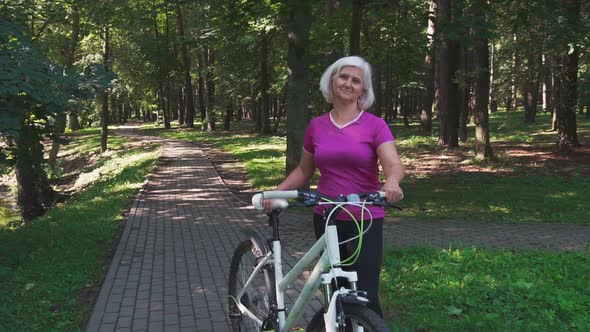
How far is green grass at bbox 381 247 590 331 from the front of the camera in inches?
165

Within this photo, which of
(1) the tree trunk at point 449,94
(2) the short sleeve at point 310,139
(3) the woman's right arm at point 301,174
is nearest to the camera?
(2) the short sleeve at point 310,139

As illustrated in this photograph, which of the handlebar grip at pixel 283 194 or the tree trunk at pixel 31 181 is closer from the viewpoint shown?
the handlebar grip at pixel 283 194

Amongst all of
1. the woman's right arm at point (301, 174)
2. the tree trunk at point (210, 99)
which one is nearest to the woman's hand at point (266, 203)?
the woman's right arm at point (301, 174)

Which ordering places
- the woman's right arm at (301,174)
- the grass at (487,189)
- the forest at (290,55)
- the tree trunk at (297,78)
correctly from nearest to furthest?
the woman's right arm at (301,174), the forest at (290,55), the tree trunk at (297,78), the grass at (487,189)

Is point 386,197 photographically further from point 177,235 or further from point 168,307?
point 177,235

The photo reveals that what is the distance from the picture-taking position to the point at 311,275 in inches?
110

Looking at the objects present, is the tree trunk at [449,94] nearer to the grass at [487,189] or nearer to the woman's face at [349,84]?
the grass at [487,189]

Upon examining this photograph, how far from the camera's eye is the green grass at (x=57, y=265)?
4.75 m

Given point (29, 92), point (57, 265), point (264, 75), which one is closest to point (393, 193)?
point (29, 92)

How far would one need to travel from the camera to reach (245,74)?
30.7 m

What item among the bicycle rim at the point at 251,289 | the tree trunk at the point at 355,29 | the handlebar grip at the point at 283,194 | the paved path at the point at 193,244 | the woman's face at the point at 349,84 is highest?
the tree trunk at the point at 355,29

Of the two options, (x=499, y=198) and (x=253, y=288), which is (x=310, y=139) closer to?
(x=253, y=288)

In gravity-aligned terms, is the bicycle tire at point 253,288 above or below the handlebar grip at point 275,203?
below

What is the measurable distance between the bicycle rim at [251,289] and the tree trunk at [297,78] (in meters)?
6.09
